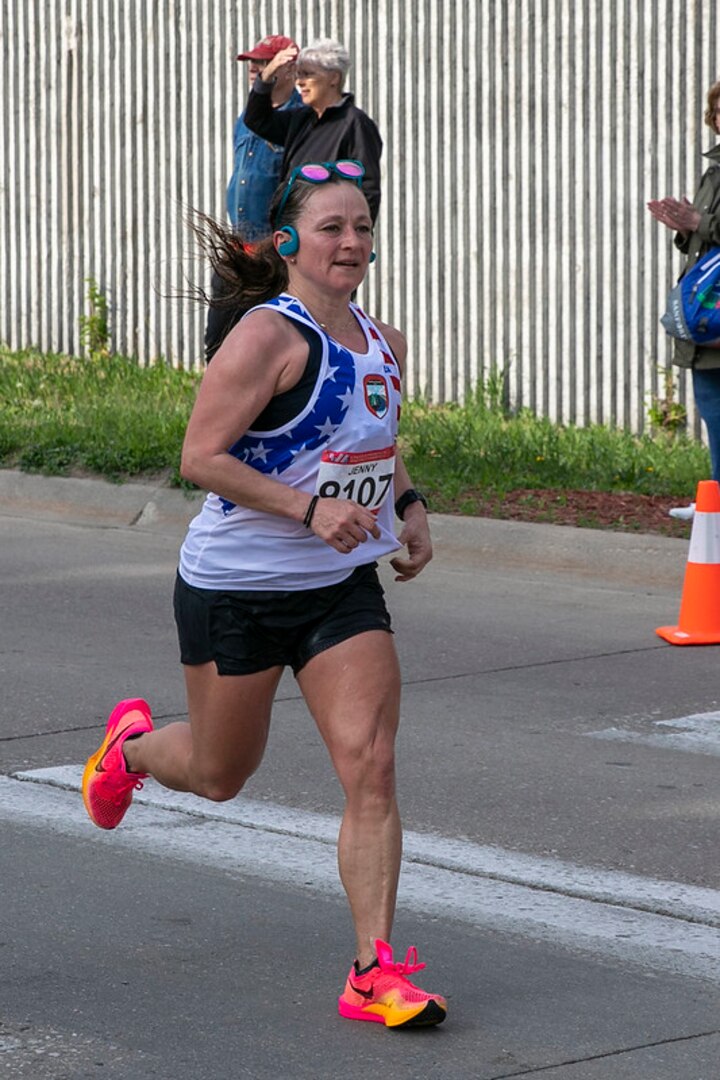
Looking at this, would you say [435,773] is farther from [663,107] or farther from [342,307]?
[663,107]

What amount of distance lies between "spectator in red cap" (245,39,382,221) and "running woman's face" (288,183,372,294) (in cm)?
640

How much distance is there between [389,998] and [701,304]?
6360mm

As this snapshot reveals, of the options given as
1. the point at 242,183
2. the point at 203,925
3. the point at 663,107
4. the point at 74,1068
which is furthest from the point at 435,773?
the point at 663,107

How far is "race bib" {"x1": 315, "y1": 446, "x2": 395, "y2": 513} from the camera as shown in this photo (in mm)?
4598

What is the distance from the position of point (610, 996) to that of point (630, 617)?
4792mm

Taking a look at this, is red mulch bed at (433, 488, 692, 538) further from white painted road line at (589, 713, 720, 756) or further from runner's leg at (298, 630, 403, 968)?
runner's leg at (298, 630, 403, 968)

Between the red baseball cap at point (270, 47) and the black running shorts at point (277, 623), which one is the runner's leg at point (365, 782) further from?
the red baseball cap at point (270, 47)

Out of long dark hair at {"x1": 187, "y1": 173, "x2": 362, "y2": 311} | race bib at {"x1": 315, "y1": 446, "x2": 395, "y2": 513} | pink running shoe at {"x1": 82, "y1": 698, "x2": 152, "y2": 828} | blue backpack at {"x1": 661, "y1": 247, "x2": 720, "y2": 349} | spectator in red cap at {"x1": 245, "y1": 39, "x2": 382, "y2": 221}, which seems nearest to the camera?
race bib at {"x1": 315, "y1": 446, "x2": 395, "y2": 513}

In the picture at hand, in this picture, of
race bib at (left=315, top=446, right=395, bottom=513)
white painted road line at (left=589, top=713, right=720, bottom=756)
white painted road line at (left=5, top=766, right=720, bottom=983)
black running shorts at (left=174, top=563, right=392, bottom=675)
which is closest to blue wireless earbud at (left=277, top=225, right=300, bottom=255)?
race bib at (left=315, top=446, right=395, bottom=513)

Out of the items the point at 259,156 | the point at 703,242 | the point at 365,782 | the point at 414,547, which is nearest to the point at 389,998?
the point at 365,782

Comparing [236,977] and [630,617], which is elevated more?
[236,977]

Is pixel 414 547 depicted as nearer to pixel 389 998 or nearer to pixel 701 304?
pixel 389 998

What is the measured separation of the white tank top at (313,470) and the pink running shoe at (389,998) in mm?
816

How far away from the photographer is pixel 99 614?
30.4 feet
